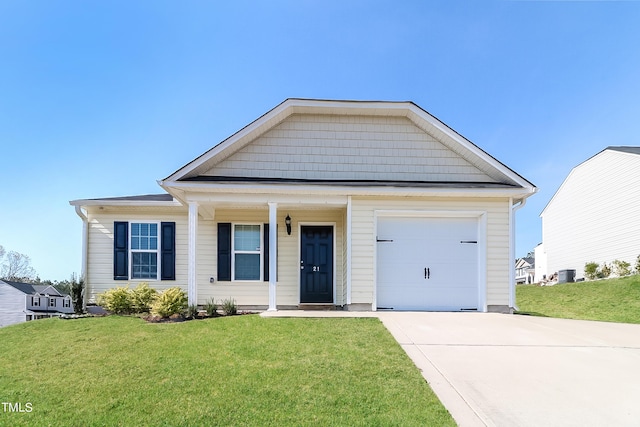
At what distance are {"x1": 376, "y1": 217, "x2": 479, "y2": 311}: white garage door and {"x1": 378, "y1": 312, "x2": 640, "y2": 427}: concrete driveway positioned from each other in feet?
3.77

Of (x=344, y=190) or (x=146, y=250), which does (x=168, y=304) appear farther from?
(x=344, y=190)

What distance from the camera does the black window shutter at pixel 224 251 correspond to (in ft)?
36.6

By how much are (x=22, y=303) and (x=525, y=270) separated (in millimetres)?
39798

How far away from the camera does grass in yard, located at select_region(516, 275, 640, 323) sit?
1282cm

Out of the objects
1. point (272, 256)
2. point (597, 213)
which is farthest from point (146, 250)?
point (597, 213)

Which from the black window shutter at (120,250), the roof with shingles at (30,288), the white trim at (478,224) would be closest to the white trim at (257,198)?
the white trim at (478,224)

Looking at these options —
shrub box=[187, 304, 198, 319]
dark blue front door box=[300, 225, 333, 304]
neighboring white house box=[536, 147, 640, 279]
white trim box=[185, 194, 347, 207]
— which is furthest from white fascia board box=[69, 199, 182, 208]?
neighboring white house box=[536, 147, 640, 279]

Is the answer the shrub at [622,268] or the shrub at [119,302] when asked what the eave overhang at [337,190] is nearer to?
the shrub at [119,302]

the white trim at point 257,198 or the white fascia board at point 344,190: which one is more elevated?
the white fascia board at point 344,190

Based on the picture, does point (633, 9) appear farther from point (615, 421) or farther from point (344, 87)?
point (615, 421)

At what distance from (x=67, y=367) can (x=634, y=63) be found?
18213 millimetres

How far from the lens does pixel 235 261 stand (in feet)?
37.0

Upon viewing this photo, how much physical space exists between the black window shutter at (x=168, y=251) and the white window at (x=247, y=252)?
1718mm

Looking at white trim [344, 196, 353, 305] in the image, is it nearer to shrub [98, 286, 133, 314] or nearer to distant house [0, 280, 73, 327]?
shrub [98, 286, 133, 314]
